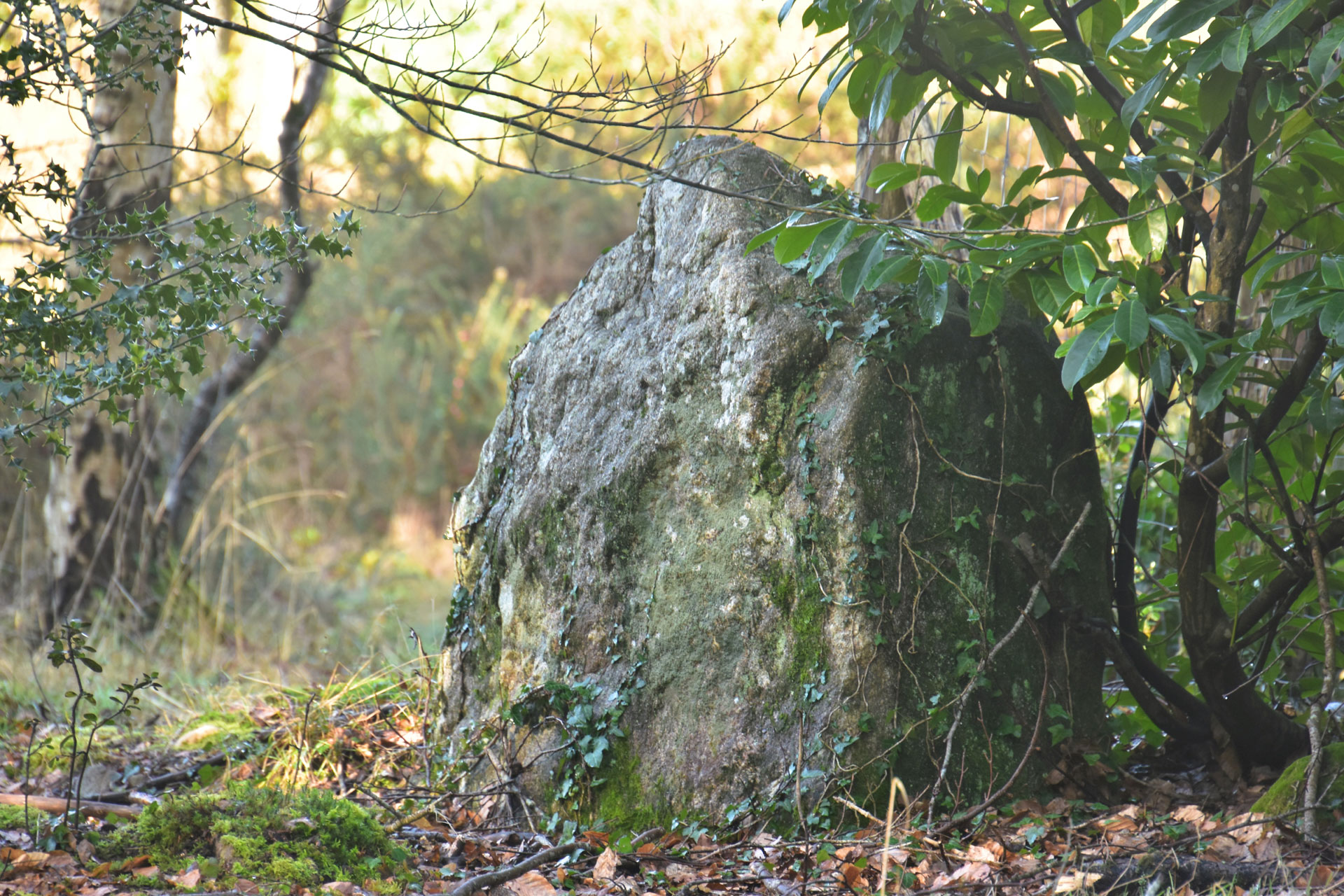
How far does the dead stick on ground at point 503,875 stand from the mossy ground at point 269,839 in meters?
0.23

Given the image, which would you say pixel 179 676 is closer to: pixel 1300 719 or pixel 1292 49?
pixel 1300 719

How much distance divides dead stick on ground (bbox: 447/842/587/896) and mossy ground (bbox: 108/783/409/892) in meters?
0.23

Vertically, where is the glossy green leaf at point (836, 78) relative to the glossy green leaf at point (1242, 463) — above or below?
above

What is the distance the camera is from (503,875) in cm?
225

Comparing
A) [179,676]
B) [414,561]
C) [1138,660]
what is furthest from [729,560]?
[414,561]

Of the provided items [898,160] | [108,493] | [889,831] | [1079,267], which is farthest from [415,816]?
[108,493]

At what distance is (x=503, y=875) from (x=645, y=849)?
0.45 metres

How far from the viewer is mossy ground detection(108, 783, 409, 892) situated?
225 centimetres

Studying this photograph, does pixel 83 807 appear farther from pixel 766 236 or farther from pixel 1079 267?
pixel 1079 267

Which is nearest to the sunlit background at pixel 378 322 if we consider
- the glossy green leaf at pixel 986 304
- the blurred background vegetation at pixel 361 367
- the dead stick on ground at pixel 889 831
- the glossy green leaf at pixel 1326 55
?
the blurred background vegetation at pixel 361 367

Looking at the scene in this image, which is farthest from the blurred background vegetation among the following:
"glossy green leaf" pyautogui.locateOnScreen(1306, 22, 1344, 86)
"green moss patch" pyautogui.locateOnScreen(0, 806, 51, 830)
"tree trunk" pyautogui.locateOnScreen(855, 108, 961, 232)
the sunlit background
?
"green moss patch" pyautogui.locateOnScreen(0, 806, 51, 830)

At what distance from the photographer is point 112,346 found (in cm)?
533

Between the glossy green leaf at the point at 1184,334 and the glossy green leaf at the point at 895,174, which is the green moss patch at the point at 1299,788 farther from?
the glossy green leaf at the point at 895,174

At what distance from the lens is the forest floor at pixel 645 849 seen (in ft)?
7.01
